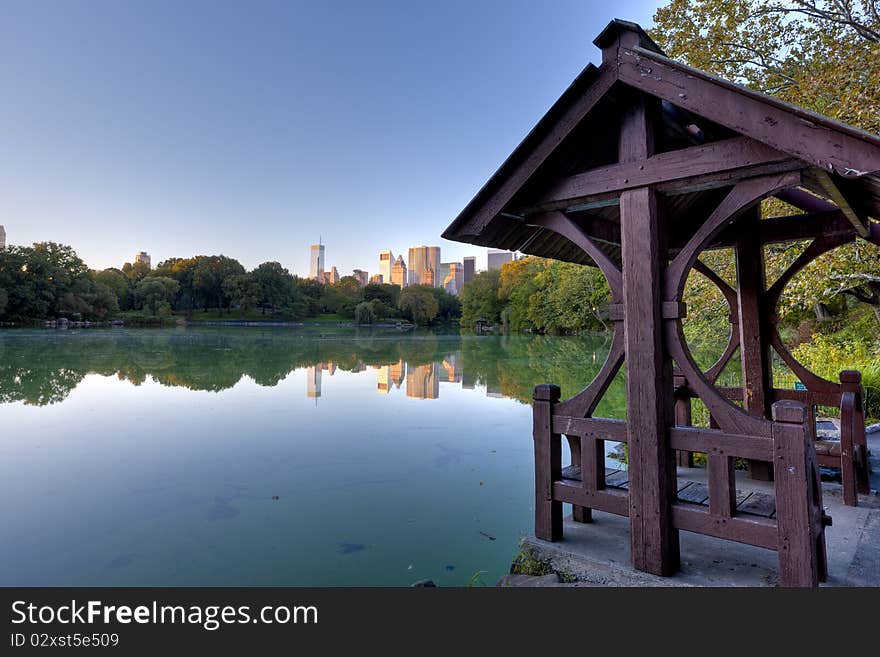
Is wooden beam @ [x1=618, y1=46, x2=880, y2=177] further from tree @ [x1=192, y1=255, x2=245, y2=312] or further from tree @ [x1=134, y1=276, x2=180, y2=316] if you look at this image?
tree @ [x1=192, y1=255, x2=245, y2=312]

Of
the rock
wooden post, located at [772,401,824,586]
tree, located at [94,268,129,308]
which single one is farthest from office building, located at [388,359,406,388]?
tree, located at [94,268,129,308]

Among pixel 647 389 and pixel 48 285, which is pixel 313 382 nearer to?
pixel 647 389

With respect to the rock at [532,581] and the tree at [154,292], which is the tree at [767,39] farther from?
the tree at [154,292]

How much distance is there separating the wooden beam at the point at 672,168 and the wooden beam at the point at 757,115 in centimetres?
14

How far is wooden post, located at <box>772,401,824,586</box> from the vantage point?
97.2 inches

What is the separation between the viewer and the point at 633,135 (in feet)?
10.5

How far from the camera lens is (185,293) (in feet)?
266

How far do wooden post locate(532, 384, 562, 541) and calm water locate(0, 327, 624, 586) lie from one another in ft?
3.48

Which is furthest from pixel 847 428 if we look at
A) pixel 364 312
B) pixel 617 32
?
pixel 364 312

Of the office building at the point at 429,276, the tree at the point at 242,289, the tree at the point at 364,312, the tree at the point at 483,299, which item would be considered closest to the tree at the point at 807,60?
the tree at the point at 483,299

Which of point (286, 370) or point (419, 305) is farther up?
point (419, 305)

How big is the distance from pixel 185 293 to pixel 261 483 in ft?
278
